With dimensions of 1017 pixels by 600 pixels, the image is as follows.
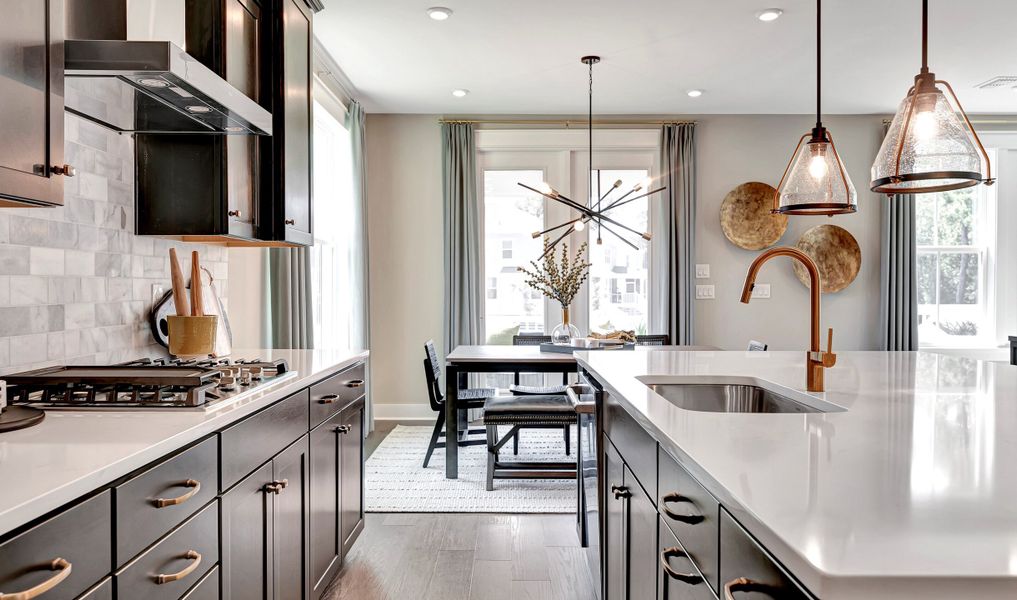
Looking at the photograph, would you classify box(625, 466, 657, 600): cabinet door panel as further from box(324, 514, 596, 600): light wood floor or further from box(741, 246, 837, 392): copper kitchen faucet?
box(324, 514, 596, 600): light wood floor

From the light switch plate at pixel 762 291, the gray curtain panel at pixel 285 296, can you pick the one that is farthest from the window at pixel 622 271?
the gray curtain panel at pixel 285 296

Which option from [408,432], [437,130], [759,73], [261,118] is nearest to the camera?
[261,118]

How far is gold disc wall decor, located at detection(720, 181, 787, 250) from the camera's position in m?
5.57

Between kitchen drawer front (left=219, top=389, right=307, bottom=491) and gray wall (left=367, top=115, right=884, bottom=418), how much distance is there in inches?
→ 142

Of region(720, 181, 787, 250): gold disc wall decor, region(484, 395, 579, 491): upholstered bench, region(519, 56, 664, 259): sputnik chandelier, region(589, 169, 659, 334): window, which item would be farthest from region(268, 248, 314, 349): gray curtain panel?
region(720, 181, 787, 250): gold disc wall decor

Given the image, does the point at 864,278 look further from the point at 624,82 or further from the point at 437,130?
the point at 437,130

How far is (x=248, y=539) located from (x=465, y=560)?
1.35 metres

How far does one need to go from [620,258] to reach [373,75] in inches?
101

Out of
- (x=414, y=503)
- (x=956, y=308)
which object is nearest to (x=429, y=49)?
(x=414, y=503)

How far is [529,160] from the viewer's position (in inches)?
223

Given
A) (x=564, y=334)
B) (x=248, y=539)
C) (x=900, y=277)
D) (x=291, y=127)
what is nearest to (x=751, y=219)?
(x=900, y=277)

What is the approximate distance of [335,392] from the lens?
7.99 ft

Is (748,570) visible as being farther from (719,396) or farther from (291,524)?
(291,524)

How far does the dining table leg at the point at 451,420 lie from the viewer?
386 centimetres
